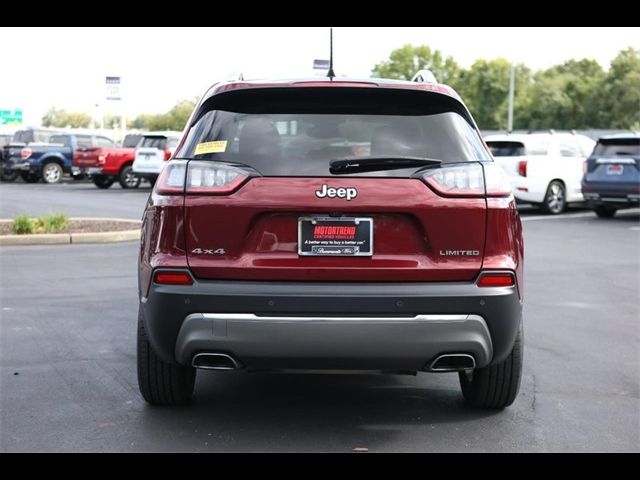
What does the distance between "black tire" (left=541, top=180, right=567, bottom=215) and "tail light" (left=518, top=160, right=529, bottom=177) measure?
623 mm

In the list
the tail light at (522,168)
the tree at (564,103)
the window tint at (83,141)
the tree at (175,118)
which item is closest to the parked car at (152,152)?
the window tint at (83,141)

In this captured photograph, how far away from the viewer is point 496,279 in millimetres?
4102

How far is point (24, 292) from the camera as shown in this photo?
8.52 metres

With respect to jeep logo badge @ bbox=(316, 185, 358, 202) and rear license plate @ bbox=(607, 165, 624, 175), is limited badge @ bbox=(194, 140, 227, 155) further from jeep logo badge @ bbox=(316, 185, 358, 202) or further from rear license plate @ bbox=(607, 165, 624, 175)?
rear license plate @ bbox=(607, 165, 624, 175)

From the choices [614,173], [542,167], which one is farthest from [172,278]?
[542,167]

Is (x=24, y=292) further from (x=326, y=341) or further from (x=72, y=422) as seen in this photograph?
(x=326, y=341)

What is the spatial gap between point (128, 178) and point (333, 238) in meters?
25.0

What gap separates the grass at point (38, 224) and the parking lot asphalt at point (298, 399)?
4.72m

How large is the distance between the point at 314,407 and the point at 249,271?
4.10ft

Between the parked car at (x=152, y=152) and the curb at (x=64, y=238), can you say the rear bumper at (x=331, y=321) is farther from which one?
the parked car at (x=152, y=152)

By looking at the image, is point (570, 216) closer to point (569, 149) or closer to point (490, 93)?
point (569, 149)

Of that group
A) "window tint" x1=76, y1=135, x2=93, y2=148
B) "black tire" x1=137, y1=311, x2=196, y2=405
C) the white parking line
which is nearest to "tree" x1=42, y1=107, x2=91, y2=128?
"window tint" x1=76, y1=135, x2=93, y2=148

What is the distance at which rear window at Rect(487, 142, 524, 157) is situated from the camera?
62.2 ft
